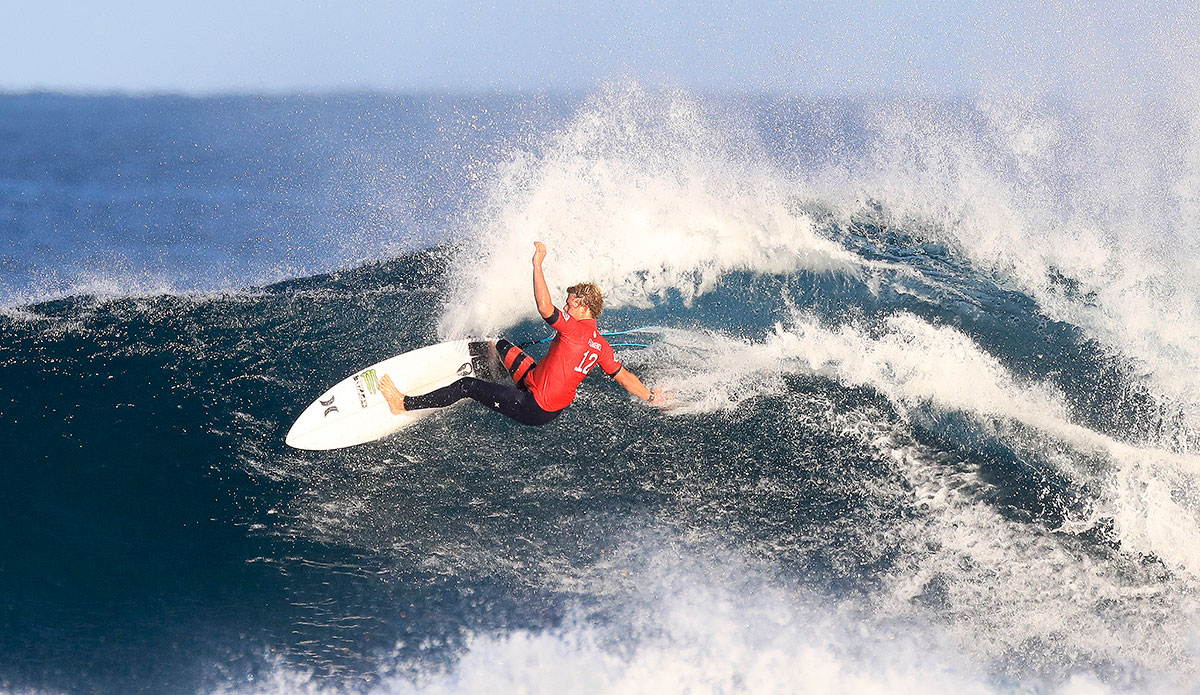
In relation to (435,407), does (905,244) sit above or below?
above

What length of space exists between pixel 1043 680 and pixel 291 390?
5660 millimetres

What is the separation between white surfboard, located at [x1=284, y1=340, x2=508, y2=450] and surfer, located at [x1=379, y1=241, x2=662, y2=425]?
0.45 feet

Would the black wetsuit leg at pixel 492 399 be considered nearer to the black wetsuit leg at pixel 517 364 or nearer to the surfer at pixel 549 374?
the surfer at pixel 549 374

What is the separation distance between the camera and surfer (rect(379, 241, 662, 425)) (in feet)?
17.9

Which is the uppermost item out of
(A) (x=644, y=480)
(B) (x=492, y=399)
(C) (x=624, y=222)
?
(C) (x=624, y=222)

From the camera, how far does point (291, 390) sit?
633 centimetres

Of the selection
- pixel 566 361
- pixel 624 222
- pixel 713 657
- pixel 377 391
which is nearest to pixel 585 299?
pixel 566 361

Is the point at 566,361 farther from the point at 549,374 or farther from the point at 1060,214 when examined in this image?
the point at 1060,214

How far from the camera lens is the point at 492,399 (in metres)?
5.85

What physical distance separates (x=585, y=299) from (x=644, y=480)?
4.53 feet

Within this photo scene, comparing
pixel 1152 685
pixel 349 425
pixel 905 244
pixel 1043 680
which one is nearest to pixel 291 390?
pixel 349 425

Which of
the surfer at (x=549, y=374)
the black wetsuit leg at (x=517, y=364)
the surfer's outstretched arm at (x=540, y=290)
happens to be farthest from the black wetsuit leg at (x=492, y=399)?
the surfer's outstretched arm at (x=540, y=290)

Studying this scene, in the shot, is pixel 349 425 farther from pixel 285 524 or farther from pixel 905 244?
pixel 905 244

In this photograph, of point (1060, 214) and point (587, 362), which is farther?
point (1060, 214)
